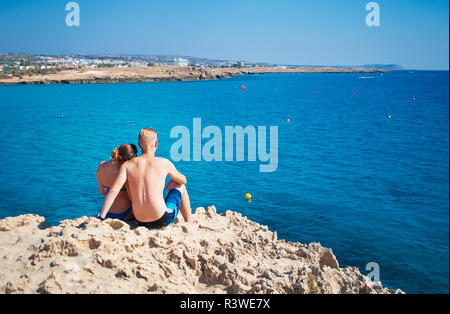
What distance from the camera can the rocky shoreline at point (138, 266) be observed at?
12.6ft

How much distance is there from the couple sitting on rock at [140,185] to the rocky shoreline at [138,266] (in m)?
0.21

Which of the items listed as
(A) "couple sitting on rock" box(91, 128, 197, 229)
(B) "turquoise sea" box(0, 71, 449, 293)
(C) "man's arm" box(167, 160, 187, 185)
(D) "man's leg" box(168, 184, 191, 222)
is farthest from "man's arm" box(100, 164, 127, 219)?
(B) "turquoise sea" box(0, 71, 449, 293)

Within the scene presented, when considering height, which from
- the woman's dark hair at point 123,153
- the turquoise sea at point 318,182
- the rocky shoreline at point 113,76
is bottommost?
the turquoise sea at point 318,182

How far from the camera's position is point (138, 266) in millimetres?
4152

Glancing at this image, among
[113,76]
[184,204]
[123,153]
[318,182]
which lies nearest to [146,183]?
[123,153]

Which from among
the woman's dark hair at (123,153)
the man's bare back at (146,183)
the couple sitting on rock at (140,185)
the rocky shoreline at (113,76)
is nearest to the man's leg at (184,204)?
the couple sitting on rock at (140,185)

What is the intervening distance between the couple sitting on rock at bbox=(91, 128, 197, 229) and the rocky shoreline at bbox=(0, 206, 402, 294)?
21 cm

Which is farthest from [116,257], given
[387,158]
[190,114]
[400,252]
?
[190,114]

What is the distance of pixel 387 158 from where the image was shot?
15977 millimetres

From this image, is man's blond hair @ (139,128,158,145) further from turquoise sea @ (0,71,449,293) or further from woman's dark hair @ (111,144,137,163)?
turquoise sea @ (0,71,449,293)

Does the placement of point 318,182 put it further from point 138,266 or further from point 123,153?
point 138,266

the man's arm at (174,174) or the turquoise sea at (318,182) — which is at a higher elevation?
the man's arm at (174,174)

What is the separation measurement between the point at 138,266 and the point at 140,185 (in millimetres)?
1088

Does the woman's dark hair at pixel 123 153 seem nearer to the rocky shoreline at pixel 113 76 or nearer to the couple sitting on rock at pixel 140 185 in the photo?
the couple sitting on rock at pixel 140 185
